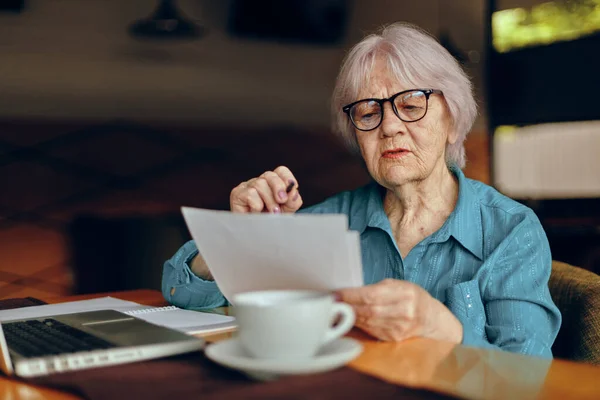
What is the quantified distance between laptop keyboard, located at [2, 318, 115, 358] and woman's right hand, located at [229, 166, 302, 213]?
0.41m

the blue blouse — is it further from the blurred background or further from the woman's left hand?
the blurred background

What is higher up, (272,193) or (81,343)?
(272,193)

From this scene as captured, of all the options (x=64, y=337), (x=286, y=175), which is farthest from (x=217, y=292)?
(x=64, y=337)

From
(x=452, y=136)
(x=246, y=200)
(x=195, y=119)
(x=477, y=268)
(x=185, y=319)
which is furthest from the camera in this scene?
(x=195, y=119)

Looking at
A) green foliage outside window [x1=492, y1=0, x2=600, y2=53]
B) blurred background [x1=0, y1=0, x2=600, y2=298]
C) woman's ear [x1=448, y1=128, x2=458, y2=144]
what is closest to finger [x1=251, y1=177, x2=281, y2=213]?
woman's ear [x1=448, y1=128, x2=458, y2=144]

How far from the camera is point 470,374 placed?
823mm

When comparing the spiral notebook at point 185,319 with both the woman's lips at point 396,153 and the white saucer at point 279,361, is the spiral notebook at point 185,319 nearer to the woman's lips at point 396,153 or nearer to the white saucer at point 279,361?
the white saucer at point 279,361

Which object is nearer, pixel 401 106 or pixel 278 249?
pixel 278 249

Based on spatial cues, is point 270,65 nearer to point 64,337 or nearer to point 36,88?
point 36,88

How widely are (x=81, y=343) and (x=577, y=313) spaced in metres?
0.95

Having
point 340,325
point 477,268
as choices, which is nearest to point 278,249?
point 340,325

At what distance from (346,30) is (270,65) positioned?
0.60m

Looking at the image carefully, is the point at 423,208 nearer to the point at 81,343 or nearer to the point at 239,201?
the point at 239,201

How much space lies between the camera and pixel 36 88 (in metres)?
3.44
